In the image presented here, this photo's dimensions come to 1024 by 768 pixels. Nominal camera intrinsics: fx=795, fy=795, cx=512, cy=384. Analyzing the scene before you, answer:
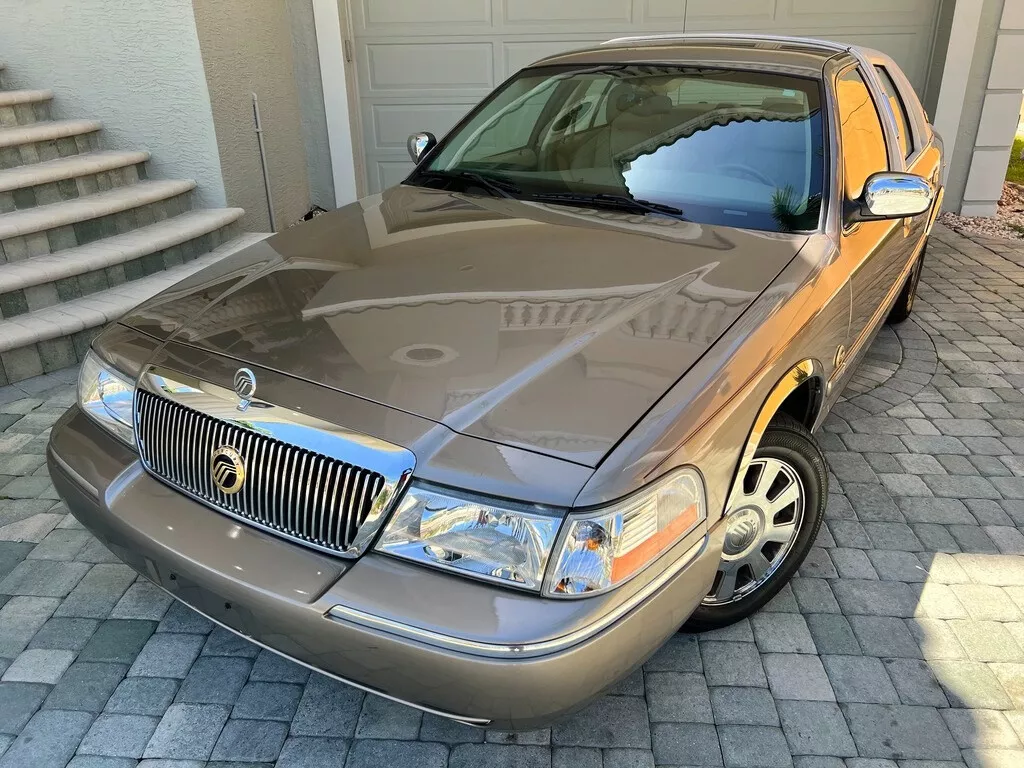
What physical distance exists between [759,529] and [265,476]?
5.02 ft

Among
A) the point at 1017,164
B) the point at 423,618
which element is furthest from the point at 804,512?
the point at 1017,164

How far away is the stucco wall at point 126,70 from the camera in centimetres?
530

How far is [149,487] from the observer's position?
2.19 m

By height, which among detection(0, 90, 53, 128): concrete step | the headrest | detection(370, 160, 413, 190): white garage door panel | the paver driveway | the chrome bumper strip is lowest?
the paver driveway

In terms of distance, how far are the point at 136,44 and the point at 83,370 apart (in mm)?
3818

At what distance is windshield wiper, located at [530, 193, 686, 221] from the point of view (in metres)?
2.86

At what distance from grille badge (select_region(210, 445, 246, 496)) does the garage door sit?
5788mm

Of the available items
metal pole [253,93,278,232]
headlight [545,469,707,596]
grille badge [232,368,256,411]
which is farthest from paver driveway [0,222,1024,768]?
metal pole [253,93,278,232]

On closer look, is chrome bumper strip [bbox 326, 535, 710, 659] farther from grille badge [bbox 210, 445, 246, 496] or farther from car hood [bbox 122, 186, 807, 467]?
grille badge [bbox 210, 445, 246, 496]

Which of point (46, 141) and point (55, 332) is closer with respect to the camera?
point (55, 332)

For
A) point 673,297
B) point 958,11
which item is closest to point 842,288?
point 673,297

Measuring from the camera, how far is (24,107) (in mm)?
5391

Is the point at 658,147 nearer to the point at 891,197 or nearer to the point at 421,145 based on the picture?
the point at 891,197

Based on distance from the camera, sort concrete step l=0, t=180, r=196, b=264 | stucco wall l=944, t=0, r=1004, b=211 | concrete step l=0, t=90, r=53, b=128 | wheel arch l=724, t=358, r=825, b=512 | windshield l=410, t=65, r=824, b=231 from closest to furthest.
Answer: wheel arch l=724, t=358, r=825, b=512 < windshield l=410, t=65, r=824, b=231 < concrete step l=0, t=180, r=196, b=264 < concrete step l=0, t=90, r=53, b=128 < stucco wall l=944, t=0, r=1004, b=211
